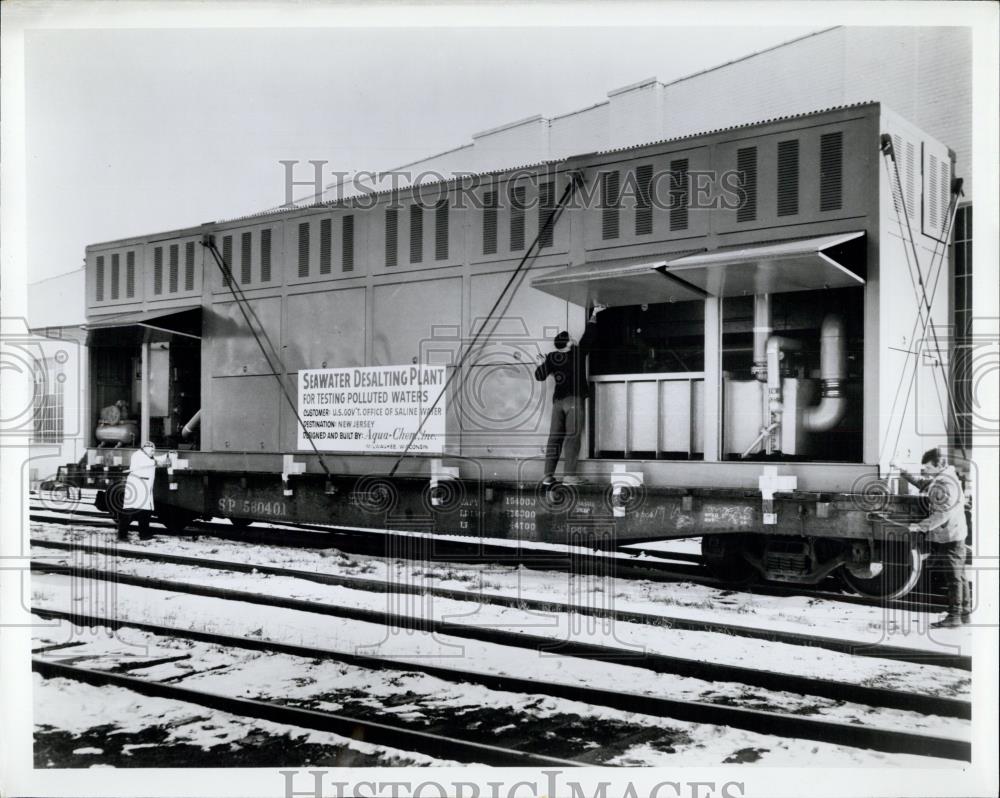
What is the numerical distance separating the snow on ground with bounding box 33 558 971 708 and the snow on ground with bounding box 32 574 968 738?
0.25m

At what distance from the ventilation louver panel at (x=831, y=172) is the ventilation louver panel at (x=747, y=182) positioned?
0.39 metres

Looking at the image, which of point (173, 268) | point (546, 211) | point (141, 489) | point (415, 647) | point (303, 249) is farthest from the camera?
point (141, 489)

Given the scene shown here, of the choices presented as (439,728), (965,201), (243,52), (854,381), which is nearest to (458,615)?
(439,728)

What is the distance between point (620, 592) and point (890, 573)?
1800 millimetres

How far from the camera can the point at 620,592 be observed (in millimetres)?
5719

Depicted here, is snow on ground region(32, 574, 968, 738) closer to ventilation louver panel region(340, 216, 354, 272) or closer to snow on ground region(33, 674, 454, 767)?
snow on ground region(33, 674, 454, 767)

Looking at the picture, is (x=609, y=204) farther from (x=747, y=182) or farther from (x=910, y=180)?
(x=910, y=180)

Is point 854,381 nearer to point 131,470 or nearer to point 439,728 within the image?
point 439,728

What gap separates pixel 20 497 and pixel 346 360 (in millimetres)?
2800

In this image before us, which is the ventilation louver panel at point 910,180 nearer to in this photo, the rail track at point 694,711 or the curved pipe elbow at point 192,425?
the rail track at point 694,711

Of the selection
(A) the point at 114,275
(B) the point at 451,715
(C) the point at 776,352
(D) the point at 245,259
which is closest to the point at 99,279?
(A) the point at 114,275

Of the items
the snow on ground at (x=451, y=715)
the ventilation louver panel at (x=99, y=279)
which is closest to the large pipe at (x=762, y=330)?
the snow on ground at (x=451, y=715)

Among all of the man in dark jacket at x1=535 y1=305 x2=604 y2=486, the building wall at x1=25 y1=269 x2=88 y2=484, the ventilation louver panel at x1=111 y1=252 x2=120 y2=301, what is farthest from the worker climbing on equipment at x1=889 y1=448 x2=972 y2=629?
the ventilation louver panel at x1=111 y1=252 x2=120 y2=301

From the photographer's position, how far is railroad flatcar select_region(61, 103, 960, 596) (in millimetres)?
4727
